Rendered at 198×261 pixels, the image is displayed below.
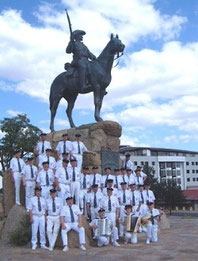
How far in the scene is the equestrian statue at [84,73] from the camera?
13507mm

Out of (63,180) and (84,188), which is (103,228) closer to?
(63,180)

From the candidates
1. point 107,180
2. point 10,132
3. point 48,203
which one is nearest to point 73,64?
point 107,180

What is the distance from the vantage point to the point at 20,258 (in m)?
8.09

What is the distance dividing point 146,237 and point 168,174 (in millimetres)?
64353

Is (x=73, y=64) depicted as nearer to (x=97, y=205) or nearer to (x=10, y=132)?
(x=97, y=205)

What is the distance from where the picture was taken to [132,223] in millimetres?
10000

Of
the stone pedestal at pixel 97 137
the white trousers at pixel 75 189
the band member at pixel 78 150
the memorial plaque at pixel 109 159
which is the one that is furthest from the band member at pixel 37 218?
the memorial plaque at pixel 109 159

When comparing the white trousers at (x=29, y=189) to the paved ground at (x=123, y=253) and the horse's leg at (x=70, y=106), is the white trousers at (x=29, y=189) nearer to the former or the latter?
the paved ground at (x=123, y=253)

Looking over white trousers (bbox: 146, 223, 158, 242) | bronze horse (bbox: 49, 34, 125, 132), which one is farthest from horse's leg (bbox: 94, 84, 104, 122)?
white trousers (bbox: 146, 223, 158, 242)

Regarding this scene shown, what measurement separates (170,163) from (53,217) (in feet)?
220

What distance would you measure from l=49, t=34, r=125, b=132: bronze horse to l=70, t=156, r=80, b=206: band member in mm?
3261

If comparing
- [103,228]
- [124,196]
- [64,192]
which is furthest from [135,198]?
[64,192]

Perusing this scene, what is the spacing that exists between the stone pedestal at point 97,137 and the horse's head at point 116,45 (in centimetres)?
236

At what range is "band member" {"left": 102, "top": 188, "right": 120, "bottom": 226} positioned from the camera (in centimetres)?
995
